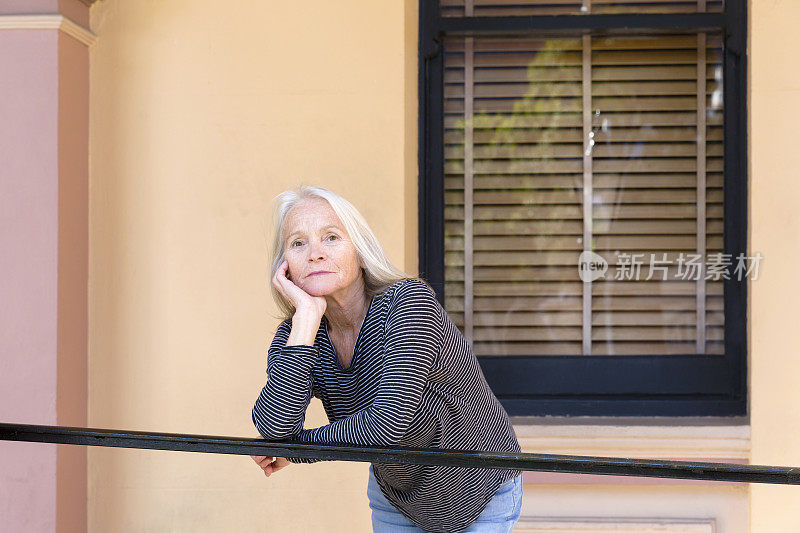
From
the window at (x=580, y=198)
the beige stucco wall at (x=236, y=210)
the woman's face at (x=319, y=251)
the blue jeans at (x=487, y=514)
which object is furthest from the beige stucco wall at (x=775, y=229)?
the woman's face at (x=319, y=251)

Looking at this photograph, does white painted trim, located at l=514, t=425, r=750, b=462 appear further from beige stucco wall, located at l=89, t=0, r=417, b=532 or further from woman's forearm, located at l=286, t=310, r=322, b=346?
woman's forearm, located at l=286, t=310, r=322, b=346

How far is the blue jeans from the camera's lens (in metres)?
2.32

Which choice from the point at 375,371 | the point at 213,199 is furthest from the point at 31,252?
the point at 375,371

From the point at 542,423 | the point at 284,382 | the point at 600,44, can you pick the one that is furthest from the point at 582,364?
the point at 284,382

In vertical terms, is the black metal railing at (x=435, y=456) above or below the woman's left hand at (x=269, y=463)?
above

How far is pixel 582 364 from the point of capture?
3906 millimetres

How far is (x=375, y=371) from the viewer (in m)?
2.09

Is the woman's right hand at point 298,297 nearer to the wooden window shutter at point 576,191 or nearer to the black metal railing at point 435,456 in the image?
the black metal railing at point 435,456

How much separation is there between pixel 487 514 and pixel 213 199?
6.42ft

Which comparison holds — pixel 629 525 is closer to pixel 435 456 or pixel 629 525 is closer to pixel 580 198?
pixel 580 198

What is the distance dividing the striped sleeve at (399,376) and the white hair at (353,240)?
0.49 feet

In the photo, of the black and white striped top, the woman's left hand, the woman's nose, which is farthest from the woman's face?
the woman's left hand

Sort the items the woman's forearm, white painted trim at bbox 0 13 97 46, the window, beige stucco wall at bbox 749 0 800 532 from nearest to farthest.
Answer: the woman's forearm → white painted trim at bbox 0 13 97 46 → beige stucco wall at bbox 749 0 800 532 → the window

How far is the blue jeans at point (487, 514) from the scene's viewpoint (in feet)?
7.62
